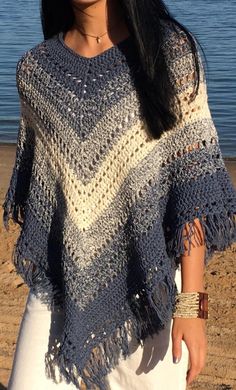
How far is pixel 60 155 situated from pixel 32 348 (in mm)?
607

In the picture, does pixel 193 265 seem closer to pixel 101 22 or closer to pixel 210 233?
pixel 210 233

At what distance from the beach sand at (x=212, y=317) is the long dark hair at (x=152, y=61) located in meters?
1.97

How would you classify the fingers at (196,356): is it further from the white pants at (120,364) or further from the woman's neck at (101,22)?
the woman's neck at (101,22)

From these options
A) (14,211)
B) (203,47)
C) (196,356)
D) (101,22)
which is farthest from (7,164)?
(196,356)

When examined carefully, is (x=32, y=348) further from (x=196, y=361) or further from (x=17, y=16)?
(x=17, y=16)

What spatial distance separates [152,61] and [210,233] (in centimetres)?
53

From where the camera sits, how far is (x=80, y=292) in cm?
299

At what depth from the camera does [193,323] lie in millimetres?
2727

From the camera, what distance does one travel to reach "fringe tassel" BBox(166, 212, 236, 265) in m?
2.77

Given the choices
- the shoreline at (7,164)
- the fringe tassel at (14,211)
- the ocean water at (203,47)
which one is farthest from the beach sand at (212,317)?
the shoreline at (7,164)

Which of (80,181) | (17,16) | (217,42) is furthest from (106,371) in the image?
(17,16)

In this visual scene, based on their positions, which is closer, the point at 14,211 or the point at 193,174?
the point at 193,174

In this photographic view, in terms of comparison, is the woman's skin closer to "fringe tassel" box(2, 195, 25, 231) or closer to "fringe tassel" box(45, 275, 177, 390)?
"fringe tassel" box(45, 275, 177, 390)

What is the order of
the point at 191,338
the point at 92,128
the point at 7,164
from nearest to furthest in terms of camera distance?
the point at 191,338 → the point at 92,128 → the point at 7,164
